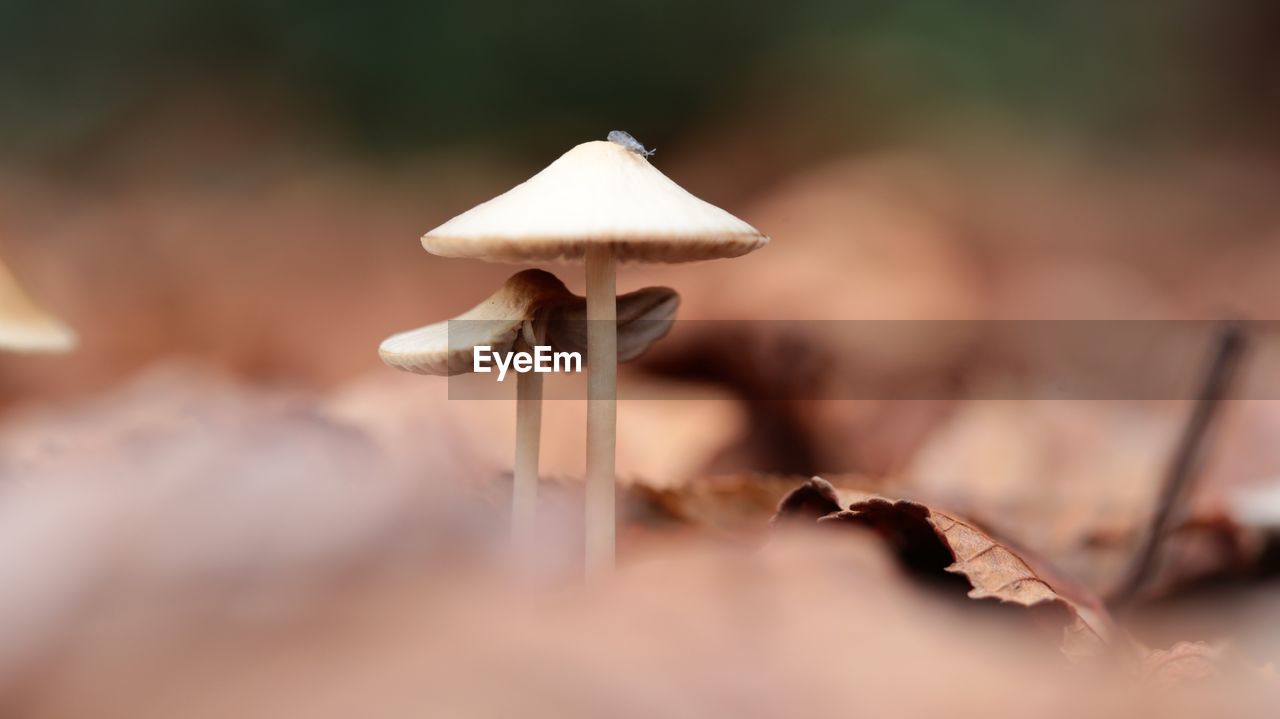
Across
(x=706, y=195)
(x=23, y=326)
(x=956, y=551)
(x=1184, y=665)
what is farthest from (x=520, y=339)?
(x=706, y=195)

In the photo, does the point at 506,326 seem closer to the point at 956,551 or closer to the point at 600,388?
the point at 600,388

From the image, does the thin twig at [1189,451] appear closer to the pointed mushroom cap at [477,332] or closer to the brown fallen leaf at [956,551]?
the brown fallen leaf at [956,551]

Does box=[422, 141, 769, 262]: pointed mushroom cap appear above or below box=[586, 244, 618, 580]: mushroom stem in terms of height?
above

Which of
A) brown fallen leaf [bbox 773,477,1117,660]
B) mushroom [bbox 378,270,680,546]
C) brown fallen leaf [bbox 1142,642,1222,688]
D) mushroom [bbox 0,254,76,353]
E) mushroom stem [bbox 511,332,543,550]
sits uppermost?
mushroom [bbox 0,254,76,353]

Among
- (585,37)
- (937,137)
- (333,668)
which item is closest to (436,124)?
(585,37)

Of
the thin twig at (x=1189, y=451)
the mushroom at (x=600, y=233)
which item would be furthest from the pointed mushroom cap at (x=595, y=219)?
the thin twig at (x=1189, y=451)

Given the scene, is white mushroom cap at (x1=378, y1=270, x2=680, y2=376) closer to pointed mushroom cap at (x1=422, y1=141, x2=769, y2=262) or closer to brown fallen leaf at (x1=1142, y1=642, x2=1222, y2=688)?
pointed mushroom cap at (x1=422, y1=141, x2=769, y2=262)

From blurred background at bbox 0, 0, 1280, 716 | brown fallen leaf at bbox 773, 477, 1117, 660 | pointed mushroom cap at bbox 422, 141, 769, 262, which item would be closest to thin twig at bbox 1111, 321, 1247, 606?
brown fallen leaf at bbox 773, 477, 1117, 660
